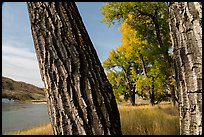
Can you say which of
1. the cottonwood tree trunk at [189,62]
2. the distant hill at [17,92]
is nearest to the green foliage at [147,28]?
the cottonwood tree trunk at [189,62]

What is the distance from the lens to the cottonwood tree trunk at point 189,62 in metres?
1.31

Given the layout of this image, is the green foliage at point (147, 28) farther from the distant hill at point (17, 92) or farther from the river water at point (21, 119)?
the distant hill at point (17, 92)

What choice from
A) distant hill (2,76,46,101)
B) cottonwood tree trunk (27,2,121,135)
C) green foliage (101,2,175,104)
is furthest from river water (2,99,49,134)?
distant hill (2,76,46,101)

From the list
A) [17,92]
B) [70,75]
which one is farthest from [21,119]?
[17,92]

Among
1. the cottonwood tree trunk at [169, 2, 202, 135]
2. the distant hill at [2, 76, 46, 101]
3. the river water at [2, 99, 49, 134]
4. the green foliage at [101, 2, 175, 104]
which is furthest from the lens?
the distant hill at [2, 76, 46, 101]

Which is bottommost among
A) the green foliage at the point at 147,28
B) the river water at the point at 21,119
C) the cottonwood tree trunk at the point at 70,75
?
the river water at the point at 21,119

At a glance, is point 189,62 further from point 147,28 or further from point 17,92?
point 17,92

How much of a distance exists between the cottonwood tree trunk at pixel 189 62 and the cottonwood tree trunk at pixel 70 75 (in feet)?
1.45

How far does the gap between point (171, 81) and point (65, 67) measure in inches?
427

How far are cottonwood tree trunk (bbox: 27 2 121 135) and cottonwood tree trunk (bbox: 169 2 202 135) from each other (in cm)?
44

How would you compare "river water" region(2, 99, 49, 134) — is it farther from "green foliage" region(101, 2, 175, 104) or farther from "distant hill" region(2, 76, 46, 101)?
"distant hill" region(2, 76, 46, 101)

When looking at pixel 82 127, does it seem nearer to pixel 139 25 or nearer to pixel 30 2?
pixel 30 2

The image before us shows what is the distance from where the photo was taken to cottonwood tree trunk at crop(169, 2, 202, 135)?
4.31 feet

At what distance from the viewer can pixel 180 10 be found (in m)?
1.39
